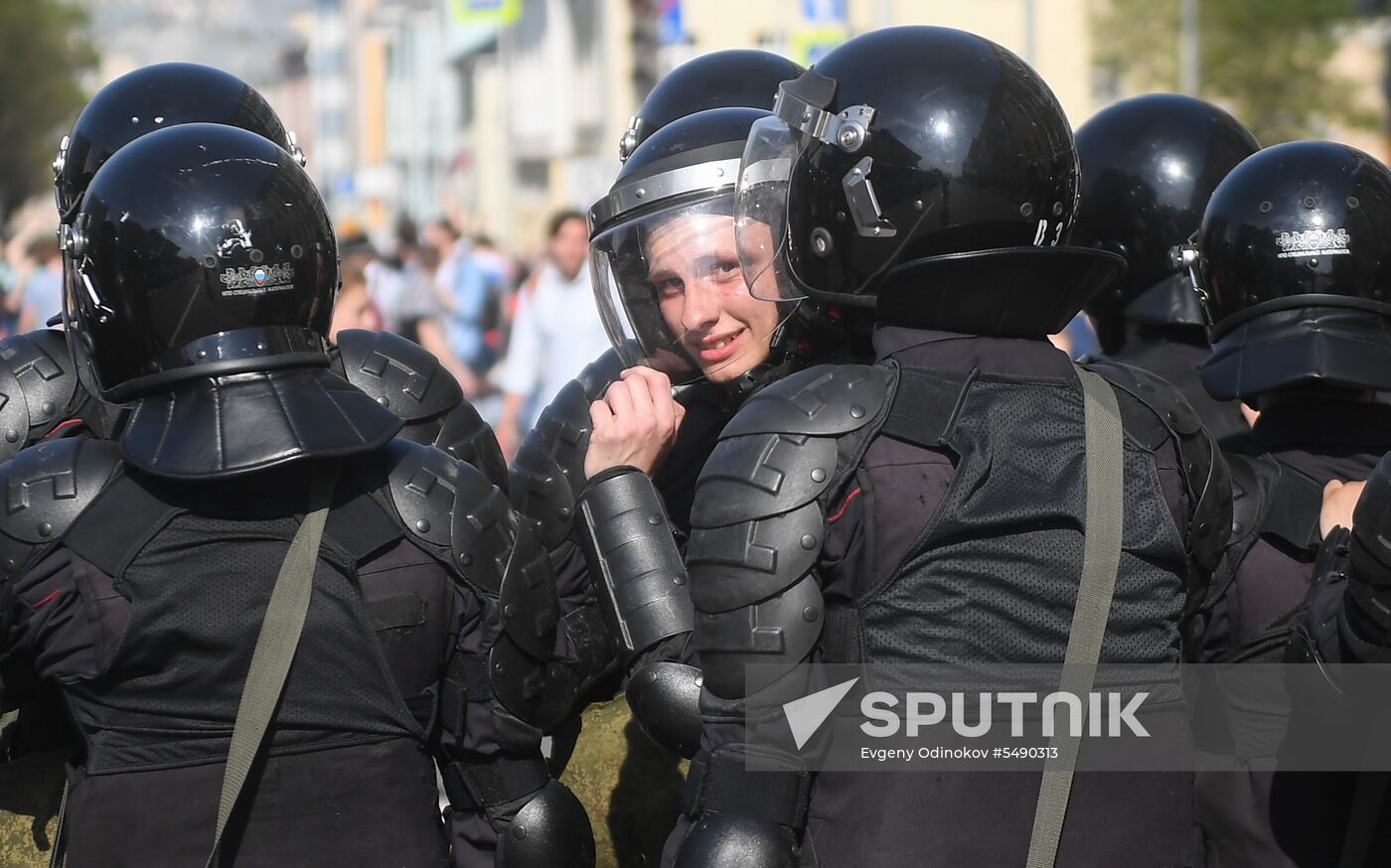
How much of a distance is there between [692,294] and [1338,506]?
1321mm

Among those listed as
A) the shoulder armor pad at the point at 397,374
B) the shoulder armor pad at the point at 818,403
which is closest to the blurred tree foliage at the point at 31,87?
the shoulder armor pad at the point at 397,374

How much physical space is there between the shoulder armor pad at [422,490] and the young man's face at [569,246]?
8.57 metres

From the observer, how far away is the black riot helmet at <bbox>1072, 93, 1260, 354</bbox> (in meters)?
4.44

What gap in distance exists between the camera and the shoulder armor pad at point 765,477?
8.05 feet

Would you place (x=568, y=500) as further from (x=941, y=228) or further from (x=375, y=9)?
(x=375, y=9)

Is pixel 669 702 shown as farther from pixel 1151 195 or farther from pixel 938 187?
pixel 1151 195

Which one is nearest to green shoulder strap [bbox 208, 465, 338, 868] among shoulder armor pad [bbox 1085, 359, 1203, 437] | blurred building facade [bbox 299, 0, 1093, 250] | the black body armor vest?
the black body armor vest

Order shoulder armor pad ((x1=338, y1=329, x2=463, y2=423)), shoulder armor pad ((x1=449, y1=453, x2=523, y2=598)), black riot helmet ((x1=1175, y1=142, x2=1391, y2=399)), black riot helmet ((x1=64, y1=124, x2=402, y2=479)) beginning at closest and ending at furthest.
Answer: black riot helmet ((x1=64, y1=124, x2=402, y2=479)) < shoulder armor pad ((x1=449, y1=453, x2=523, y2=598)) < black riot helmet ((x1=1175, y1=142, x2=1391, y2=399)) < shoulder armor pad ((x1=338, y1=329, x2=463, y2=423))

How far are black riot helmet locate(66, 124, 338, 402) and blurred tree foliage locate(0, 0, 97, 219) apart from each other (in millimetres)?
45506

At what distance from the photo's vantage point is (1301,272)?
3.45 m

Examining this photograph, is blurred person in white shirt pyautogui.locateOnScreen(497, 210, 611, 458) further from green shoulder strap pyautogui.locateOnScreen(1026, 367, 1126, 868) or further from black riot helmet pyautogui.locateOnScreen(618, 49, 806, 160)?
green shoulder strap pyautogui.locateOnScreen(1026, 367, 1126, 868)

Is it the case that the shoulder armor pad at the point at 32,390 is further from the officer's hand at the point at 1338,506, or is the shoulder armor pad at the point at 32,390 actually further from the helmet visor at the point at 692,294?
the officer's hand at the point at 1338,506

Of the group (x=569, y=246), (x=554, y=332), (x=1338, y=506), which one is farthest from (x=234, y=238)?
(x=569, y=246)

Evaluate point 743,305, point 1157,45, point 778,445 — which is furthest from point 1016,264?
point 1157,45
